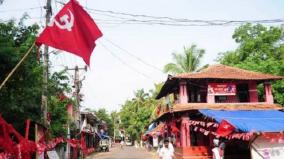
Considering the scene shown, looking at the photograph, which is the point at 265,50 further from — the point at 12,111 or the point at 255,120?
the point at 12,111

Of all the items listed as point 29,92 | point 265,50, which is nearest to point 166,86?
point 265,50

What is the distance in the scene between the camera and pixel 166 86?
3175cm

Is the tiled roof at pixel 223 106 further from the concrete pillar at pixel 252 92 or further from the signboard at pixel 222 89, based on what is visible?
the concrete pillar at pixel 252 92

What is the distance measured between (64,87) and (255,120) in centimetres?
1135

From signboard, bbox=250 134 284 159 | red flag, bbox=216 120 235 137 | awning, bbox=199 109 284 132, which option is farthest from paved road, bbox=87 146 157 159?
signboard, bbox=250 134 284 159

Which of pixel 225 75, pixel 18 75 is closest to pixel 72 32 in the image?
pixel 18 75

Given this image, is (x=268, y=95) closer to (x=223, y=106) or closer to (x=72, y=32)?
(x=223, y=106)

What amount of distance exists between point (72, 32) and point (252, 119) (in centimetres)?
1592

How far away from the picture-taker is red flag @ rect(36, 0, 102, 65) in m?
9.49

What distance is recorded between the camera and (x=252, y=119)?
2275 cm

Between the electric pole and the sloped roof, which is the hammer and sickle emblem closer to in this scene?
the electric pole

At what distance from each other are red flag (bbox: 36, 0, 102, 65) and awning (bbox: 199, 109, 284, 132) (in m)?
12.0

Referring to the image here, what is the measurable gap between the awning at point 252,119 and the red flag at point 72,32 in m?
12.0

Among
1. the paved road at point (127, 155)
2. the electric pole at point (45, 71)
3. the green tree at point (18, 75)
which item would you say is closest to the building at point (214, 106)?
the paved road at point (127, 155)
